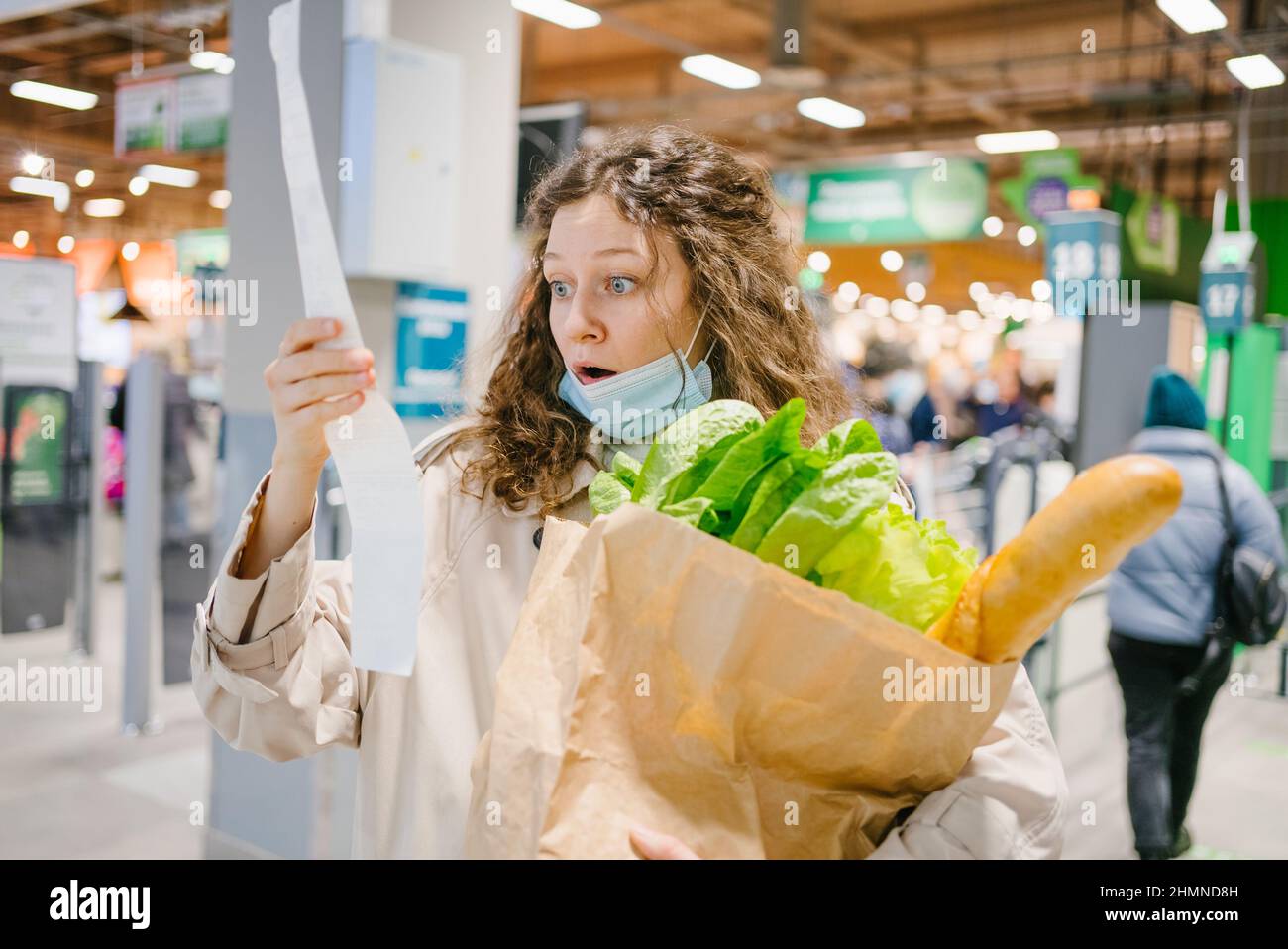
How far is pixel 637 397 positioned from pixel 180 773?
4179mm

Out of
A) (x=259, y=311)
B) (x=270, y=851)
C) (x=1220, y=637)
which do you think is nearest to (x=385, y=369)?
(x=259, y=311)

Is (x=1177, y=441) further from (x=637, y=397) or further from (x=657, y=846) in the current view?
(x=657, y=846)

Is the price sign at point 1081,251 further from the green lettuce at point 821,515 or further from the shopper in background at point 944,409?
the green lettuce at point 821,515

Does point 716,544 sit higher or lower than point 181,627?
higher

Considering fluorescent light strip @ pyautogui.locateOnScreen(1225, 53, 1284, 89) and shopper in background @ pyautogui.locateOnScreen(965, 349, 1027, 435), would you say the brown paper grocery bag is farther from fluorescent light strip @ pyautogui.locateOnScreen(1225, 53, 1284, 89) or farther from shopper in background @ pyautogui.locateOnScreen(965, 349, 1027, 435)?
shopper in background @ pyautogui.locateOnScreen(965, 349, 1027, 435)

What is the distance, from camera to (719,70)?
337 inches

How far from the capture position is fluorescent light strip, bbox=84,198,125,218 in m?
4.81

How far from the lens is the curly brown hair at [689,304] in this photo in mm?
1436

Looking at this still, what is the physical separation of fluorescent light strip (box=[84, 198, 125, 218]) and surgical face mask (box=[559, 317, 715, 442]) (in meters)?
4.22

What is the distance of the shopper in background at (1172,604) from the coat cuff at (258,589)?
12.0ft

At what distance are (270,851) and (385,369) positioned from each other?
65.3 inches

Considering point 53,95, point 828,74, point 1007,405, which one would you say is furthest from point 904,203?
point 53,95

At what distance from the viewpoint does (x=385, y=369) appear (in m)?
3.56
